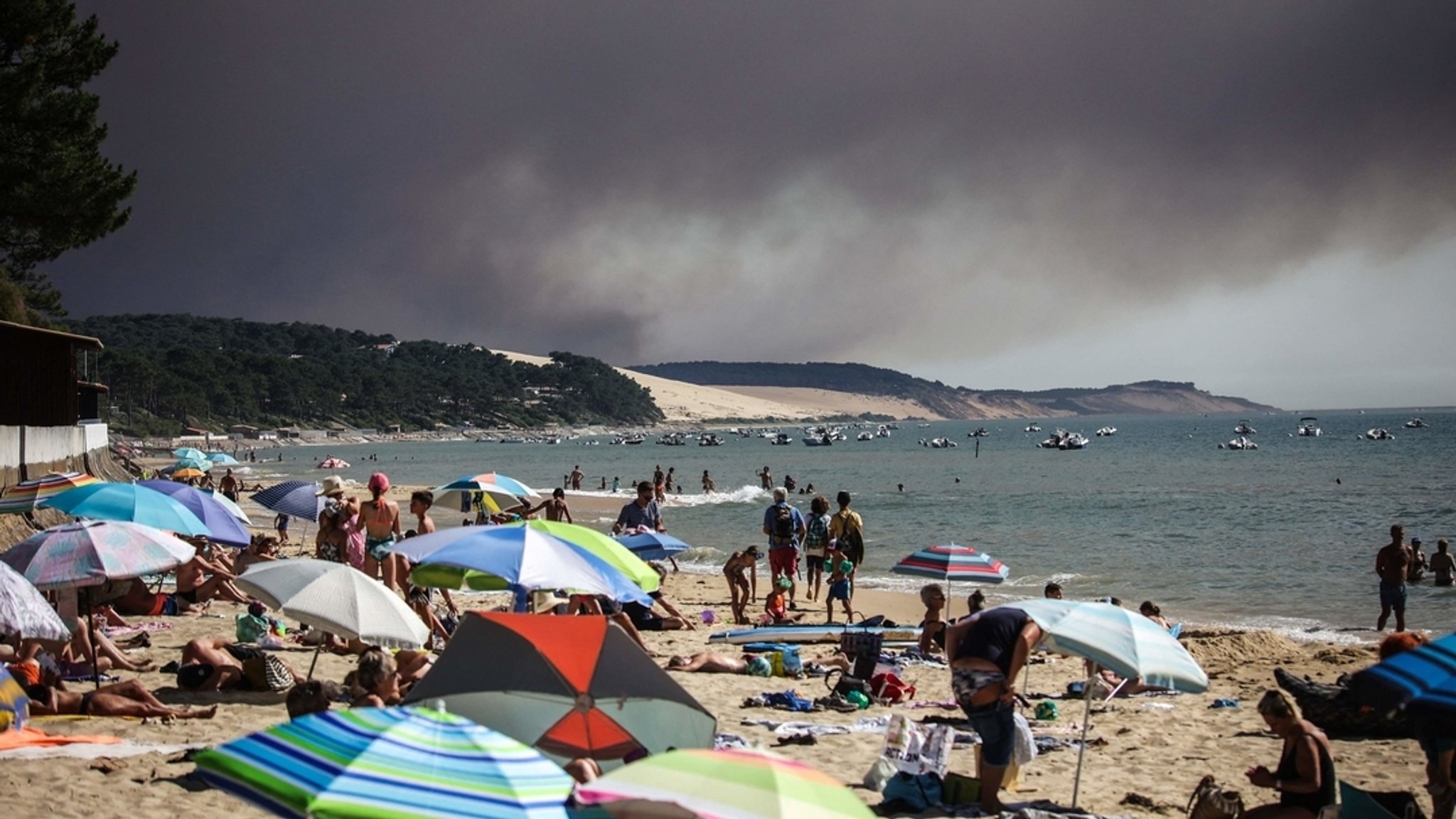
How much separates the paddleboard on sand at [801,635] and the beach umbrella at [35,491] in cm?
715

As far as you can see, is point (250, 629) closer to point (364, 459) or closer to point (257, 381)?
point (364, 459)

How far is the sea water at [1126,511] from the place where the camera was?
2109 cm

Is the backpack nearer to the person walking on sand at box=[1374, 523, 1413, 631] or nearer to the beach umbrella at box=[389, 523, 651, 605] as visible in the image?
the person walking on sand at box=[1374, 523, 1413, 631]

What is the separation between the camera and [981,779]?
691 centimetres

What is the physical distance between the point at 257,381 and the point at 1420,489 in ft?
432

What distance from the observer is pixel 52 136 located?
24984 mm

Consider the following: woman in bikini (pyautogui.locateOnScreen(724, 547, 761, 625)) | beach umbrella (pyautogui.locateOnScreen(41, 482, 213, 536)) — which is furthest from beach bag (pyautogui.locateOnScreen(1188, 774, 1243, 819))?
woman in bikini (pyautogui.locateOnScreen(724, 547, 761, 625))

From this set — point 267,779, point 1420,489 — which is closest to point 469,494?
point 267,779

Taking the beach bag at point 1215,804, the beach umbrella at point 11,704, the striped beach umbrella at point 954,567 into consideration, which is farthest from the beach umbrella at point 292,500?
the beach bag at point 1215,804

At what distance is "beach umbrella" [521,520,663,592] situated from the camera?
819 centimetres

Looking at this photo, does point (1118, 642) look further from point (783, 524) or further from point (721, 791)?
point (783, 524)

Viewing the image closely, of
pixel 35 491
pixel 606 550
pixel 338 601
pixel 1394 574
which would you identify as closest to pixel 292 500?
pixel 35 491

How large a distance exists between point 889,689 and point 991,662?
13.5 feet

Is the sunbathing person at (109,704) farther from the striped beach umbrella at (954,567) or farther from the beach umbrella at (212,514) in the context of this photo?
the striped beach umbrella at (954,567)
